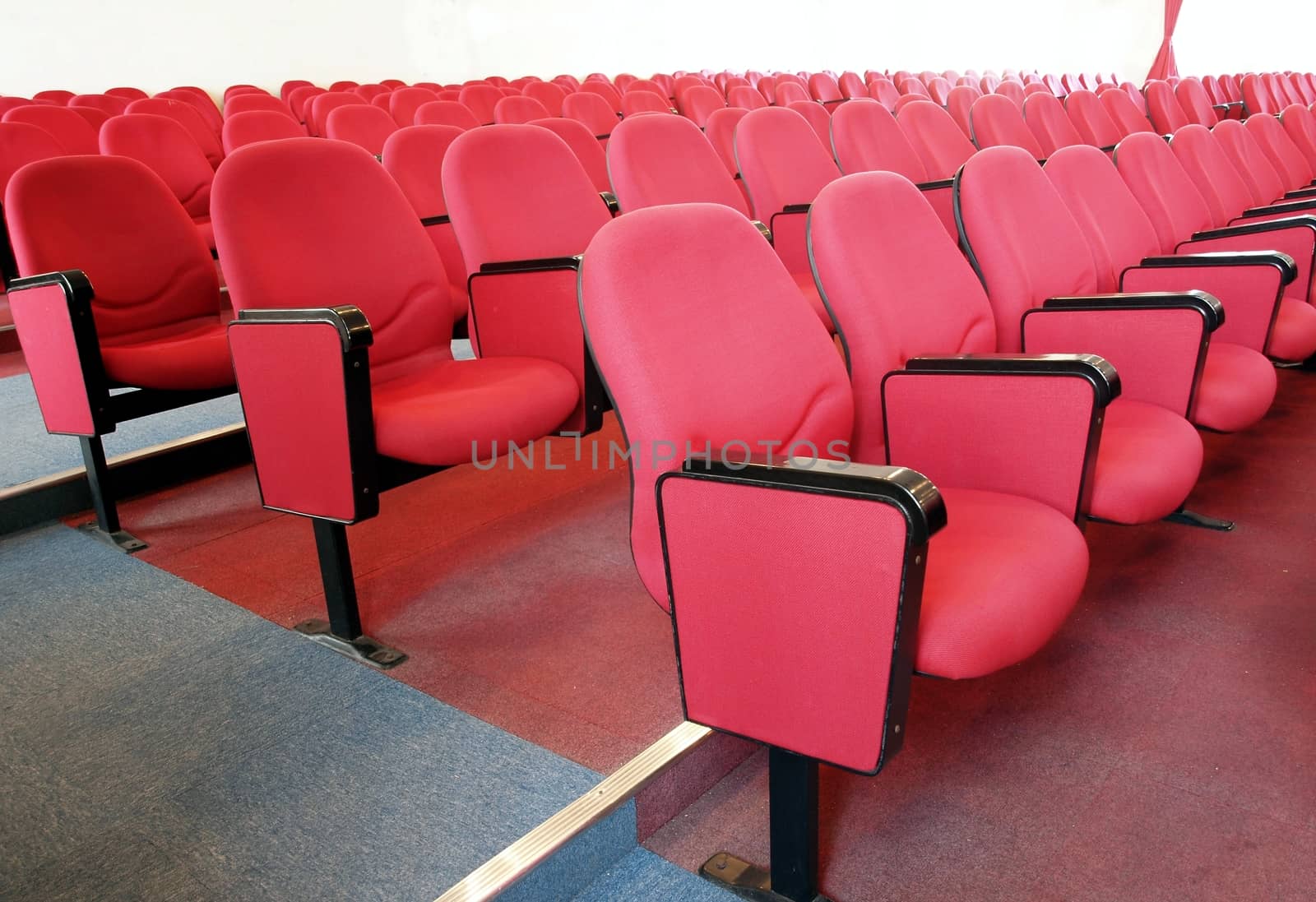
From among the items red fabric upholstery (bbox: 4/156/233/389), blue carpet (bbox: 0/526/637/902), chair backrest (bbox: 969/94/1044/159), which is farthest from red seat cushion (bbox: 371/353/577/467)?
chair backrest (bbox: 969/94/1044/159)

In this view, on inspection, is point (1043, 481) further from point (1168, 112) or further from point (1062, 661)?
point (1168, 112)

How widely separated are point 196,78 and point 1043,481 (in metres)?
8.32

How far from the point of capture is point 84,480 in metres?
2.39

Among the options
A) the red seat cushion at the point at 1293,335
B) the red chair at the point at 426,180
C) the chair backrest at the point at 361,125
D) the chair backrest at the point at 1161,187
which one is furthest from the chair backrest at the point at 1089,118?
the red chair at the point at 426,180

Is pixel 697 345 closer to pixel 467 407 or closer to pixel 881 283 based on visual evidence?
pixel 881 283

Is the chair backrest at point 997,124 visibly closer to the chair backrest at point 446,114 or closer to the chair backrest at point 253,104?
the chair backrest at point 446,114

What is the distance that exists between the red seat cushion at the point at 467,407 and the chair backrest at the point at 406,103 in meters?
4.25

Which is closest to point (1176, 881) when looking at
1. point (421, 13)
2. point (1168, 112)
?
point (1168, 112)

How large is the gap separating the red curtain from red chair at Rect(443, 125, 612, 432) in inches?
536

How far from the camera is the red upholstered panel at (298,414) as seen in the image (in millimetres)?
1646

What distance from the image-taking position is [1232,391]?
207 centimetres

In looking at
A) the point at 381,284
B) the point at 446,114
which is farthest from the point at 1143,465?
the point at 446,114

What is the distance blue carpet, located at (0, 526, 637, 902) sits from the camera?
1.21 metres

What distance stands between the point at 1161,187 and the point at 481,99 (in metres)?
5.22
